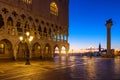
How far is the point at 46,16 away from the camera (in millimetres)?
59719

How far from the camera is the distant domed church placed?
4544 cm

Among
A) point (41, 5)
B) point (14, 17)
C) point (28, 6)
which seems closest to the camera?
point (14, 17)

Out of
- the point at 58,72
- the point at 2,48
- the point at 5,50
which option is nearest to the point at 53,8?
the point at 5,50

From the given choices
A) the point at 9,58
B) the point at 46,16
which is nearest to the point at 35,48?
the point at 46,16

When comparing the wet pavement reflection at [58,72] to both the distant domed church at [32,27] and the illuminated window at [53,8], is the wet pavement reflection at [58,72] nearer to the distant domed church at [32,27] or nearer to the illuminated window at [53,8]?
the distant domed church at [32,27]

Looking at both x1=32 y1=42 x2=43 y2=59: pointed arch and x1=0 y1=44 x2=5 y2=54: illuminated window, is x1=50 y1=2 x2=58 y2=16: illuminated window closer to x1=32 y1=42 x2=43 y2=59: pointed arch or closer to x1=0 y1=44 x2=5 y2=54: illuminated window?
x1=32 y1=42 x2=43 y2=59: pointed arch

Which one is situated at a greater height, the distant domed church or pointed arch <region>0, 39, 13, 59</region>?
the distant domed church

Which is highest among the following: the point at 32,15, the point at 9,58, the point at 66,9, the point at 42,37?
the point at 66,9

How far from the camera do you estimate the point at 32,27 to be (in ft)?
179

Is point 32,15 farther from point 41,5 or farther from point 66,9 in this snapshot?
point 66,9

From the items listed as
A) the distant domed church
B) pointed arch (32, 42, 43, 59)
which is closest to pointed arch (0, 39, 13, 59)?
the distant domed church

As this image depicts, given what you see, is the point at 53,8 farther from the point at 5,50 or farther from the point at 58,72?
the point at 58,72

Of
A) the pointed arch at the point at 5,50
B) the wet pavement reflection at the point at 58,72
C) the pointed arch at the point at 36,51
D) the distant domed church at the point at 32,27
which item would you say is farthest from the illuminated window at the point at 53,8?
the wet pavement reflection at the point at 58,72

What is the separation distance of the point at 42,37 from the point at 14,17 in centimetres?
1236
